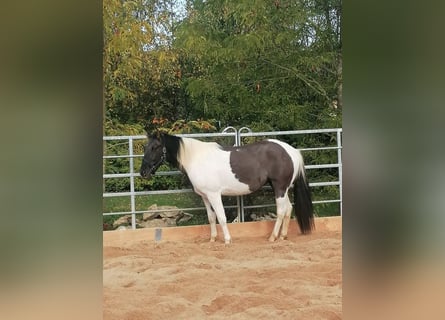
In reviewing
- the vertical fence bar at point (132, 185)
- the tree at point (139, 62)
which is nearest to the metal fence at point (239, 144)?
the vertical fence bar at point (132, 185)

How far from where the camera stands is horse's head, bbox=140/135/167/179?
2023 millimetres

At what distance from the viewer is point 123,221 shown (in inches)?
79.0

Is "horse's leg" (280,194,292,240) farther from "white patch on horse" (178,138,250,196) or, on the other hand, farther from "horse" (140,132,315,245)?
"white patch on horse" (178,138,250,196)

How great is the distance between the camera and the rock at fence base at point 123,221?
199cm

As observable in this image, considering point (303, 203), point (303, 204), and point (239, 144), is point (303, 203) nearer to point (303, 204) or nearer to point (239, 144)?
point (303, 204)

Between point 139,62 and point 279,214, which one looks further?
point 279,214

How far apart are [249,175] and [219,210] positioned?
207mm

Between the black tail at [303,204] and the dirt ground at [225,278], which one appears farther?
the black tail at [303,204]

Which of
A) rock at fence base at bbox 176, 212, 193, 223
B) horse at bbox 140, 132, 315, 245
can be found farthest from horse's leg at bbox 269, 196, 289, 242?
rock at fence base at bbox 176, 212, 193, 223

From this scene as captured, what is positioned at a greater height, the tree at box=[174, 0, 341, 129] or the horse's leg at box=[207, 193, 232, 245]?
the tree at box=[174, 0, 341, 129]

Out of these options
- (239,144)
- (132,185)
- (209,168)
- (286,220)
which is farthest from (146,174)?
(286,220)

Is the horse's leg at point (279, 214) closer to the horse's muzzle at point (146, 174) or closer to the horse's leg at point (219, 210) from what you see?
the horse's leg at point (219, 210)

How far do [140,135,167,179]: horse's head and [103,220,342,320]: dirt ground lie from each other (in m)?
0.30
